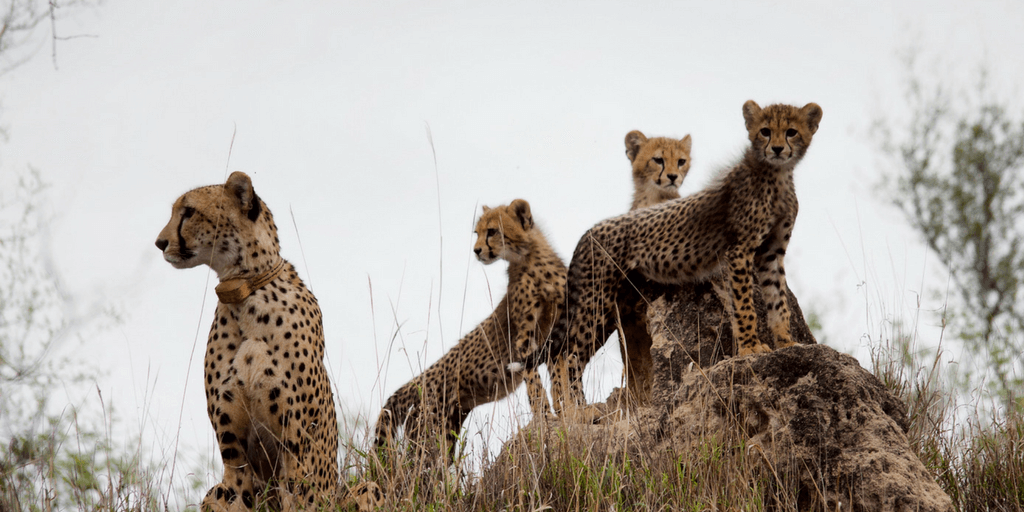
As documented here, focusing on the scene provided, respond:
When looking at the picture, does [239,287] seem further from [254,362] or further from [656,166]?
[656,166]

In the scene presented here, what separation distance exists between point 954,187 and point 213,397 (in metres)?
9.61

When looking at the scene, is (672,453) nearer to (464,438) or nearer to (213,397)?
(464,438)

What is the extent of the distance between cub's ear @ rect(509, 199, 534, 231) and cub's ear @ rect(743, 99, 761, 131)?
66.8 inches

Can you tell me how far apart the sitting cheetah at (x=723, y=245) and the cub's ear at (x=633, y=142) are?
1.38 meters

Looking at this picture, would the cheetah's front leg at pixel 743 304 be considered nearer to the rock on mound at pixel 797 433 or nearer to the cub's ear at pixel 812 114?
the rock on mound at pixel 797 433

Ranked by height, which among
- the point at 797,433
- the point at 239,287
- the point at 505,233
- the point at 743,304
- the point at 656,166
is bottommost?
the point at 797,433

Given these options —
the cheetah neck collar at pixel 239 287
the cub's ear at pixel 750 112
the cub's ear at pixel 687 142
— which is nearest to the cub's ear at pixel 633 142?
the cub's ear at pixel 687 142

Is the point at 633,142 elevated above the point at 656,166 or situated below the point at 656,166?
above

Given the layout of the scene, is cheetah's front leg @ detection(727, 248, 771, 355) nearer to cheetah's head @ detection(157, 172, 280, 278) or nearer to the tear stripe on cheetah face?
the tear stripe on cheetah face

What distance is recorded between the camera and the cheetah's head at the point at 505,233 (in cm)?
568

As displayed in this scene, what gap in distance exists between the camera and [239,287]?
3.19m

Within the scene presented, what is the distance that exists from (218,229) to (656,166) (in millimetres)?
3736

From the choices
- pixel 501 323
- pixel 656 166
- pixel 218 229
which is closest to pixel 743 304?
pixel 501 323

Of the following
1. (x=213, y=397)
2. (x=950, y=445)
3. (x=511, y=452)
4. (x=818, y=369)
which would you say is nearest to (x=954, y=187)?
(x=950, y=445)
